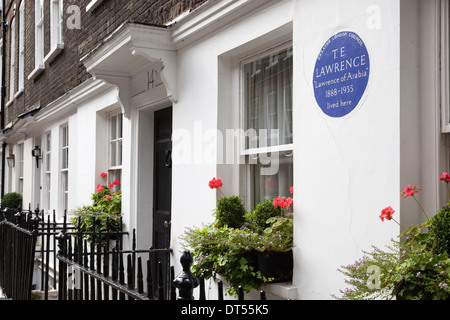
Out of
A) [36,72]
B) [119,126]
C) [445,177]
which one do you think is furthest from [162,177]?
[36,72]

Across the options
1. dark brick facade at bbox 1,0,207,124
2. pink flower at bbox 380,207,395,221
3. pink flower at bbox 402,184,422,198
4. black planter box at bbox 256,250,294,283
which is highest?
dark brick facade at bbox 1,0,207,124

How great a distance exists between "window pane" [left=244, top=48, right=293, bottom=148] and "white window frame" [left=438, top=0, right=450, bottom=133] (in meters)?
1.43

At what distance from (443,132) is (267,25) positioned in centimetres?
177

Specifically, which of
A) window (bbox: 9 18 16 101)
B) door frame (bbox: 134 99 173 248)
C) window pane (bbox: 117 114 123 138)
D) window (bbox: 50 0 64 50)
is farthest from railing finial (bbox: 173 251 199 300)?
window (bbox: 9 18 16 101)

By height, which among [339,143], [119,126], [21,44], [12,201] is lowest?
[12,201]

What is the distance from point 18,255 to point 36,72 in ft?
25.3

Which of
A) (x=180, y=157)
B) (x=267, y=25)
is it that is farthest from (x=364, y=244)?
(x=180, y=157)

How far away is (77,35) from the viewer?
938 cm

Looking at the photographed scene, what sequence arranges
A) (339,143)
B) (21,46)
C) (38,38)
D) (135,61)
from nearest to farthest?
(339,143) < (135,61) < (38,38) < (21,46)

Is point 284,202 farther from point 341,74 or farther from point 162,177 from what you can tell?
point 162,177

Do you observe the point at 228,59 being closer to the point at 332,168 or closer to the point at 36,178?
the point at 332,168

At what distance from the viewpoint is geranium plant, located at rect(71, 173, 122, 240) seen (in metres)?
7.32

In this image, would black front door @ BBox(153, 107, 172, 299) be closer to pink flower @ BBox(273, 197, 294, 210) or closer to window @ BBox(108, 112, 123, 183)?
window @ BBox(108, 112, 123, 183)

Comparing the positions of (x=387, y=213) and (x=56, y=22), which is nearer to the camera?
(x=387, y=213)
